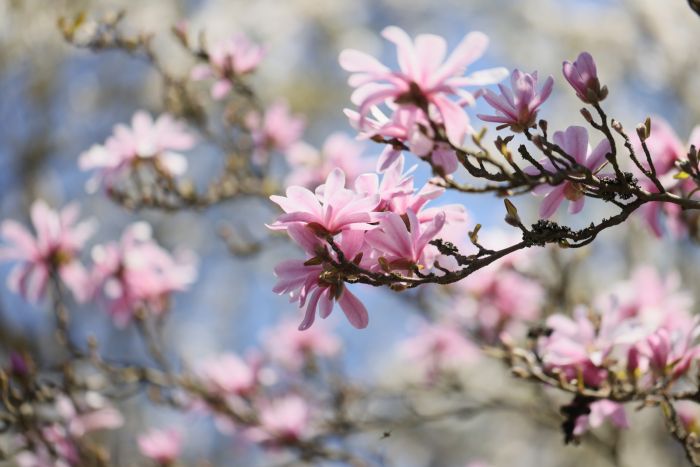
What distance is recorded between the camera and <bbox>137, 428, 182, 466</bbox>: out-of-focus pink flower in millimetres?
2438

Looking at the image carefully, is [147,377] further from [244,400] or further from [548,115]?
[548,115]

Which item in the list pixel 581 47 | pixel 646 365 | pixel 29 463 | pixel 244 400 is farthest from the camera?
pixel 581 47

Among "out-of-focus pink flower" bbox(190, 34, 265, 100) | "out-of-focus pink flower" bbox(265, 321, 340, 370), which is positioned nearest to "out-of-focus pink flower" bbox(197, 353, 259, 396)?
"out-of-focus pink flower" bbox(265, 321, 340, 370)

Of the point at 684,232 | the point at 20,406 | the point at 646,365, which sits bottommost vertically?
the point at 20,406

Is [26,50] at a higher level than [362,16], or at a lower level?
lower

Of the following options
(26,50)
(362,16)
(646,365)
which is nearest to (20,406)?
(646,365)

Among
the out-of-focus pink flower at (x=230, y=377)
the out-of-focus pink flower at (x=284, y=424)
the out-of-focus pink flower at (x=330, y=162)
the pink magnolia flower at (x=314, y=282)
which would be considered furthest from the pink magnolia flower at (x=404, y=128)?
the out-of-focus pink flower at (x=230, y=377)

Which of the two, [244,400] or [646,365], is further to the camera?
[244,400]

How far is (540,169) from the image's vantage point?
109cm

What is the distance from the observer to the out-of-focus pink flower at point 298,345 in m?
3.12

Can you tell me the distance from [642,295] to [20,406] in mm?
1563

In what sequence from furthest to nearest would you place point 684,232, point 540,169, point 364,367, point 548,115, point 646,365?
point 364,367, point 548,115, point 684,232, point 646,365, point 540,169

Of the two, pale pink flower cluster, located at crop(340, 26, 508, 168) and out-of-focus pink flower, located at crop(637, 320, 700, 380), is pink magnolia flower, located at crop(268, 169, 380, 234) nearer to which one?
pale pink flower cluster, located at crop(340, 26, 508, 168)

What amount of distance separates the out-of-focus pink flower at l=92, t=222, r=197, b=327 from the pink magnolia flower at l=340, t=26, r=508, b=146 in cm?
135
